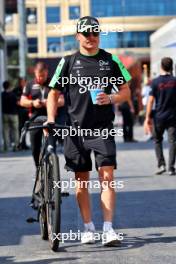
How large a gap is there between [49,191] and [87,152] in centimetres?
49

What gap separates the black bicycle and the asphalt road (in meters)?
0.17

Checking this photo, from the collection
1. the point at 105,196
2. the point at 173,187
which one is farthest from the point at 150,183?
the point at 105,196

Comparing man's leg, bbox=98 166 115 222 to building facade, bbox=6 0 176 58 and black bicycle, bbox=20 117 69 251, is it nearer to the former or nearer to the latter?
black bicycle, bbox=20 117 69 251

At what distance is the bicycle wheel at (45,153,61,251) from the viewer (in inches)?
280

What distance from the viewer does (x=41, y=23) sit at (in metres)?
107

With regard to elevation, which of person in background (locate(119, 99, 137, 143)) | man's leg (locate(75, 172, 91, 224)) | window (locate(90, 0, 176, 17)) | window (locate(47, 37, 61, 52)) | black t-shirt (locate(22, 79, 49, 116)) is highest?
window (locate(90, 0, 176, 17))

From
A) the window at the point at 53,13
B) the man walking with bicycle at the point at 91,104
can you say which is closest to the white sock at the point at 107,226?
the man walking with bicycle at the point at 91,104

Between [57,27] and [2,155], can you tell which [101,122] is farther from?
[2,155]

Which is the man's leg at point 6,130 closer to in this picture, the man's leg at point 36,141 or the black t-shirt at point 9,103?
the black t-shirt at point 9,103

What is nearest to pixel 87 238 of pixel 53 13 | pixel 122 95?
pixel 122 95

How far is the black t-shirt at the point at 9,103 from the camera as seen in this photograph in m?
22.3

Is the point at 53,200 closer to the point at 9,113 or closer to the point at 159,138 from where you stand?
the point at 159,138

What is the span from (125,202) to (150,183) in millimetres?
2152

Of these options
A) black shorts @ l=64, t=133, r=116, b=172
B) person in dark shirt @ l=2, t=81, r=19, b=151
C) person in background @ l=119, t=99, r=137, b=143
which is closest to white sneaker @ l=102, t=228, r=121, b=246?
black shorts @ l=64, t=133, r=116, b=172
